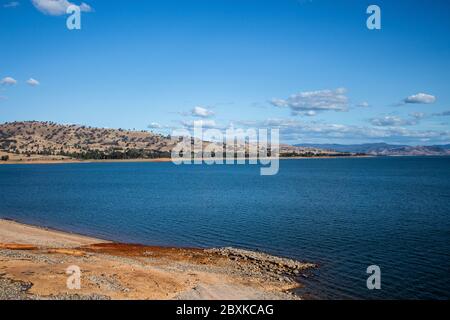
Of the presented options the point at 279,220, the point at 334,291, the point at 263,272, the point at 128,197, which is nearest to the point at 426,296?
the point at 334,291

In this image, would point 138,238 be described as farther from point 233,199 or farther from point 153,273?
point 233,199

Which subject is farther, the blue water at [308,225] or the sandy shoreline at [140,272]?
the blue water at [308,225]

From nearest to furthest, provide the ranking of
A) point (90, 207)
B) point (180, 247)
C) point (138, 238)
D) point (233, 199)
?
point (180, 247), point (138, 238), point (90, 207), point (233, 199)

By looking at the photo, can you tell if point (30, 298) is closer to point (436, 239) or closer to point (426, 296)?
point (426, 296)

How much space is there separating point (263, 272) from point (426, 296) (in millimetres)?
9990

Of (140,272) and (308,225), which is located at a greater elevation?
(140,272)

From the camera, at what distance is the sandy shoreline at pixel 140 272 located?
2294cm

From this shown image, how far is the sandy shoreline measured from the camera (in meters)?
22.9

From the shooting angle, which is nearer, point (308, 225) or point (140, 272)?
point (140, 272)

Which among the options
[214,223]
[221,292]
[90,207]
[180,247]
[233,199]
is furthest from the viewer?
[233,199]

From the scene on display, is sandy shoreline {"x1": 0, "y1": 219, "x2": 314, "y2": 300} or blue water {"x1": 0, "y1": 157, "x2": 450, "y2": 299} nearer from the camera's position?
sandy shoreline {"x1": 0, "y1": 219, "x2": 314, "y2": 300}

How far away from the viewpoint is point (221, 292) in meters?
23.7

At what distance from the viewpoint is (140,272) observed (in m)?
27.2

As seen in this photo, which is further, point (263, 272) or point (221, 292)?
point (263, 272)
